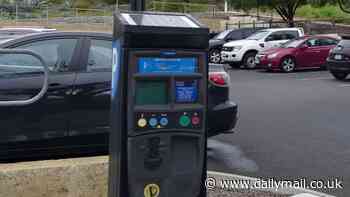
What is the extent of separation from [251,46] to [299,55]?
2777 millimetres

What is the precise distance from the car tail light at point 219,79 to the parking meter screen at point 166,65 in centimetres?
395

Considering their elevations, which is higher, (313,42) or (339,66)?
(313,42)

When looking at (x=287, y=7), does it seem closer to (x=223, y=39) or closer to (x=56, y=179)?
(x=223, y=39)

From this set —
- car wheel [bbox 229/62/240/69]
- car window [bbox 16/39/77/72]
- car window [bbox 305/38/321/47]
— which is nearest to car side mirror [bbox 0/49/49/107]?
car window [bbox 16/39/77/72]

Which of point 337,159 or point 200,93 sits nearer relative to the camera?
point 200,93

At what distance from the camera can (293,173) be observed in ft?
23.5

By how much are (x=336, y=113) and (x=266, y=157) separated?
4.64 m

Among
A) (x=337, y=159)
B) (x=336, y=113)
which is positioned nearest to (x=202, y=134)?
(x=337, y=159)

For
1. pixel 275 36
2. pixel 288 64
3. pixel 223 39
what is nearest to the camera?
pixel 288 64

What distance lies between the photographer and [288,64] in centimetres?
2447

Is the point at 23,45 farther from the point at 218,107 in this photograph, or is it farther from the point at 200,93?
the point at 200,93

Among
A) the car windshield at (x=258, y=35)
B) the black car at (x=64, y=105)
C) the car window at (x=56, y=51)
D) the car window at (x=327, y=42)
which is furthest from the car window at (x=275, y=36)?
the car window at (x=56, y=51)

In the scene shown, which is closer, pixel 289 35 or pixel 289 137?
pixel 289 137

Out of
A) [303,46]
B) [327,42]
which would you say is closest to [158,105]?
[303,46]
